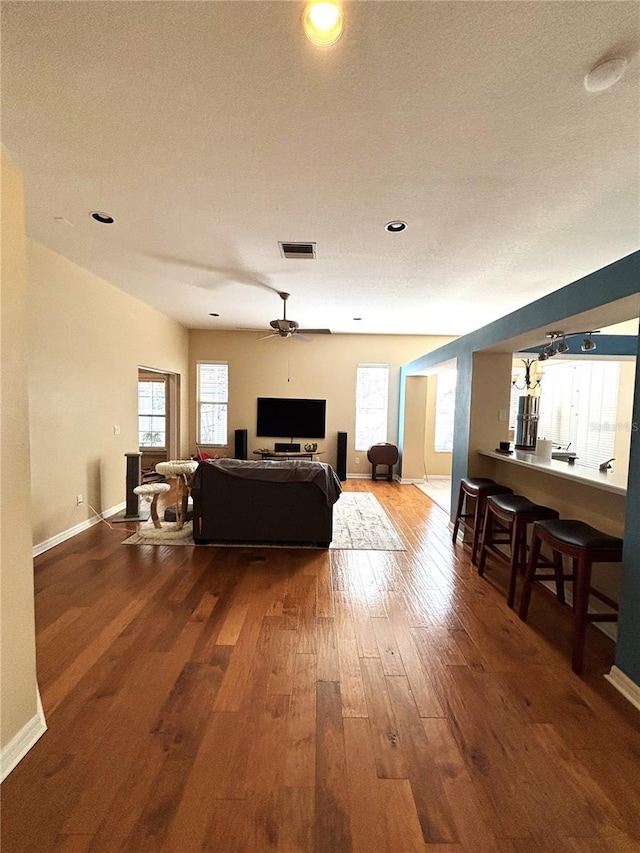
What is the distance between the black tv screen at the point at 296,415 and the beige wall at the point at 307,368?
0.16m

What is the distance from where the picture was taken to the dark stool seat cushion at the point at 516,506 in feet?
8.97

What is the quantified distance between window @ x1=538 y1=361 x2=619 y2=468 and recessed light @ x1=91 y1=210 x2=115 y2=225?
612 centimetres

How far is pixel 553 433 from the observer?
691 cm

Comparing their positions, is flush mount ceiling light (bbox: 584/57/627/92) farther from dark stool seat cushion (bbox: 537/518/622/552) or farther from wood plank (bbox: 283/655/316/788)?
wood plank (bbox: 283/655/316/788)

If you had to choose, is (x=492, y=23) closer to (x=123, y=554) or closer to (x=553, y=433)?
(x=123, y=554)

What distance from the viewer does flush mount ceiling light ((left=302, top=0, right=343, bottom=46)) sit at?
123 centimetres

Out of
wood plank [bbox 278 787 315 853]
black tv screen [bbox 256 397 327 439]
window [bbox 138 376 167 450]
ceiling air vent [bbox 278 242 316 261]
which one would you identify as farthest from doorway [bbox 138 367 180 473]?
wood plank [bbox 278 787 315 853]

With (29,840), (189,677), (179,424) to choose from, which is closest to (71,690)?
(189,677)

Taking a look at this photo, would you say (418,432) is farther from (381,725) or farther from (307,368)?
(381,725)

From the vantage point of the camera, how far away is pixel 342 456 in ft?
23.9

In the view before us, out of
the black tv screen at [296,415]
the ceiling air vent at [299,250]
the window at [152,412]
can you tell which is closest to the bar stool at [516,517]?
the ceiling air vent at [299,250]

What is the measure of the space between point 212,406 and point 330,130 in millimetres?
6321

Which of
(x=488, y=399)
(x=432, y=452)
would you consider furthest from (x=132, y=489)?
(x=432, y=452)

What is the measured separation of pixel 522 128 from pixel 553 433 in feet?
21.1
